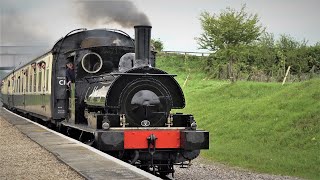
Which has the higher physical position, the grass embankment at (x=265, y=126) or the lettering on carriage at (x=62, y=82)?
the lettering on carriage at (x=62, y=82)

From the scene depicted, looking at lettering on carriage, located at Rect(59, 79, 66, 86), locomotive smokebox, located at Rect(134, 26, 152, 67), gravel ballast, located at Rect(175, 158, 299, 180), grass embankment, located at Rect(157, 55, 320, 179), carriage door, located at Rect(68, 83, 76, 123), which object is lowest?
gravel ballast, located at Rect(175, 158, 299, 180)

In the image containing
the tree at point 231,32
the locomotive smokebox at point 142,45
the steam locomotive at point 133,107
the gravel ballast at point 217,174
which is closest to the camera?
the steam locomotive at point 133,107

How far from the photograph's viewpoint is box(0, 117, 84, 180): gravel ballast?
30.5ft

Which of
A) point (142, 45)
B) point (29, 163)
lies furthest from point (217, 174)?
point (29, 163)

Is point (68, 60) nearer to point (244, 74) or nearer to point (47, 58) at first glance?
point (47, 58)

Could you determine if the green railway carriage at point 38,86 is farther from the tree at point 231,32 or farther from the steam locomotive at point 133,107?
the tree at point 231,32

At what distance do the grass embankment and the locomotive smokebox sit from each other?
5737 millimetres

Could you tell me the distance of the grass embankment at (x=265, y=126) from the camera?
16875 millimetres

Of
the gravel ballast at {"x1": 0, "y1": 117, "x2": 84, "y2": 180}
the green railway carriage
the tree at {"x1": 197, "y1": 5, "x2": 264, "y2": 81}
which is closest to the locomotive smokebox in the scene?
the gravel ballast at {"x1": 0, "y1": 117, "x2": 84, "y2": 180}

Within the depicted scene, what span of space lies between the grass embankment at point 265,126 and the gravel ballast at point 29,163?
6.52 m

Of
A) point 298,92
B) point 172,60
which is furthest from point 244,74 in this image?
point 298,92

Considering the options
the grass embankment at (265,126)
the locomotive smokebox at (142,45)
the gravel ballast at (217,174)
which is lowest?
the gravel ballast at (217,174)

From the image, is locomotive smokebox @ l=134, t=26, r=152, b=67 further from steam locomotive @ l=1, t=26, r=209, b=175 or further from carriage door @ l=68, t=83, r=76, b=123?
carriage door @ l=68, t=83, r=76, b=123

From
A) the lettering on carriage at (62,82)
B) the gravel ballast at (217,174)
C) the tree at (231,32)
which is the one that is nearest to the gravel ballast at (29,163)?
the lettering on carriage at (62,82)
